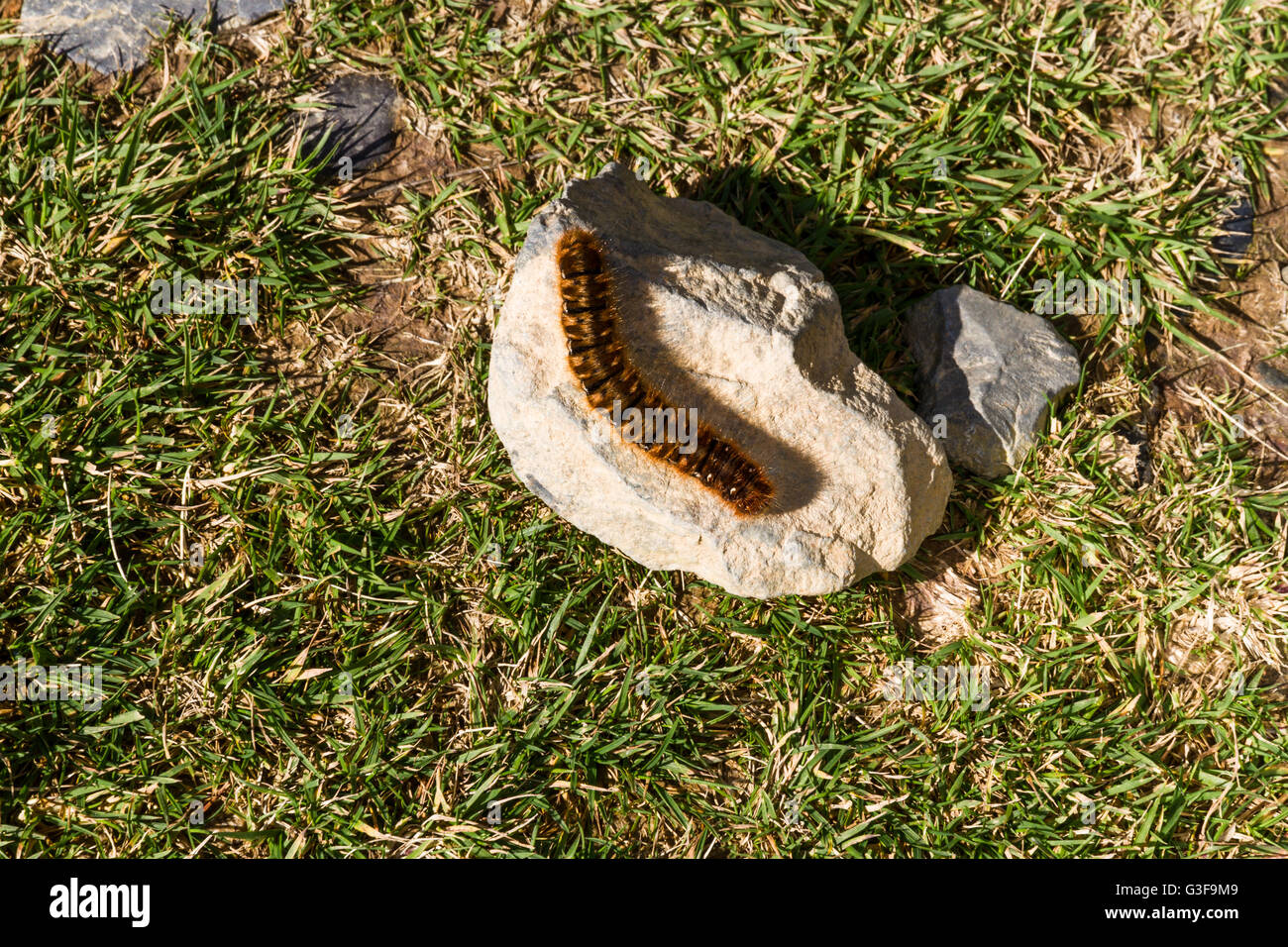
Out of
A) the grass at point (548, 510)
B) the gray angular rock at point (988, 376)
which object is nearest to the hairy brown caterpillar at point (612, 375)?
the grass at point (548, 510)

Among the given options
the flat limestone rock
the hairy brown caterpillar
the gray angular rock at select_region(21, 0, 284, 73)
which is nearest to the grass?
the gray angular rock at select_region(21, 0, 284, 73)

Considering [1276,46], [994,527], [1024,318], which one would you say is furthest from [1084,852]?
[1276,46]

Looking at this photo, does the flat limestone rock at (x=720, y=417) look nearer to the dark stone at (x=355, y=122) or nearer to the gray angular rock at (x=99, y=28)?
the dark stone at (x=355, y=122)

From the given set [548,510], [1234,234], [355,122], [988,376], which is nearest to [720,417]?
[548,510]

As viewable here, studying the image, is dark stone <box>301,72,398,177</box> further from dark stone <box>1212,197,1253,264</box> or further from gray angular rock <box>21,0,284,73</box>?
dark stone <box>1212,197,1253,264</box>

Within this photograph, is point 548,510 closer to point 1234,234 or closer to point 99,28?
point 99,28

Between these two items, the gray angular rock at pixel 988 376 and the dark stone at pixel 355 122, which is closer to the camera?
the gray angular rock at pixel 988 376
